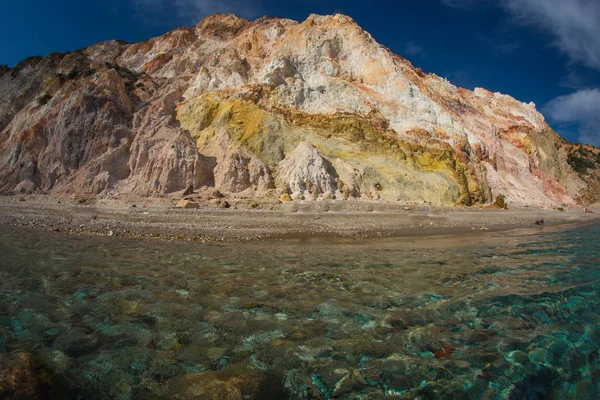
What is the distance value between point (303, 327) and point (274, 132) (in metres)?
26.9

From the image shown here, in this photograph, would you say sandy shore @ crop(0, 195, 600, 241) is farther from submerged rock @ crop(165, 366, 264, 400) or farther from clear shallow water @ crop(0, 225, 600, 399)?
submerged rock @ crop(165, 366, 264, 400)

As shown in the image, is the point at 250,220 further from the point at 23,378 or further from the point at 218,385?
the point at 23,378

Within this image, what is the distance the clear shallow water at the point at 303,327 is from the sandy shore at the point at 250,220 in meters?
5.54

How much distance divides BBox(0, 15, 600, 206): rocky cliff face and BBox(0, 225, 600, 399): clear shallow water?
18.2 metres

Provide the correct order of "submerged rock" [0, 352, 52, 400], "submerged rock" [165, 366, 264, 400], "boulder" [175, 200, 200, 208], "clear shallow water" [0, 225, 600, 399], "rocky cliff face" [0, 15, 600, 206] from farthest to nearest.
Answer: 1. "rocky cliff face" [0, 15, 600, 206]
2. "boulder" [175, 200, 200, 208]
3. "clear shallow water" [0, 225, 600, 399]
4. "submerged rock" [165, 366, 264, 400]
5. "submerged rock" [0, 352, 52, 400]

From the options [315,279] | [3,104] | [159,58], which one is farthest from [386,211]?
[3,104]

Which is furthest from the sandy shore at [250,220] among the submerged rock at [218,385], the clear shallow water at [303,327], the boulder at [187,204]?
the submerged rock at [218,385]

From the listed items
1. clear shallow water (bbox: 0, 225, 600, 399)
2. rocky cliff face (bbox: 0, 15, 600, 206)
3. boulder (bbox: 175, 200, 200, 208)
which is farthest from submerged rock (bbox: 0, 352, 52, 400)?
rocky cliff face (bbox: 0, 15, 600, 206)

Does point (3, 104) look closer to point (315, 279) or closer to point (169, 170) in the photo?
point (169, 170)

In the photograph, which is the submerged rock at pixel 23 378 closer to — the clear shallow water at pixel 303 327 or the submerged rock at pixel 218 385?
the clear shallow water at pixel 303 327

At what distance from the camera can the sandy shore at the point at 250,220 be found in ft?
42.0

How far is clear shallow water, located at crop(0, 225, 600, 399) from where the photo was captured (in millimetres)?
2854

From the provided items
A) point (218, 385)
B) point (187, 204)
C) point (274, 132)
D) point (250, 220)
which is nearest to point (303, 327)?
point (218, 385)

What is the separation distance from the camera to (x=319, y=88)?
34.2 m
